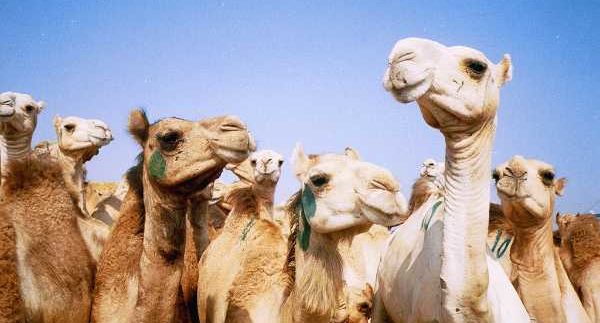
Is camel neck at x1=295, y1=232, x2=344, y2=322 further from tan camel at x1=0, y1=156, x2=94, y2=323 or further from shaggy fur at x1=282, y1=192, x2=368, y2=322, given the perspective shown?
tan camel at x1=0, y1=156, x2=94, y2=323

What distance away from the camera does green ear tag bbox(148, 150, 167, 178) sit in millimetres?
4250

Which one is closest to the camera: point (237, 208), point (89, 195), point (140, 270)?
point (140, 270)

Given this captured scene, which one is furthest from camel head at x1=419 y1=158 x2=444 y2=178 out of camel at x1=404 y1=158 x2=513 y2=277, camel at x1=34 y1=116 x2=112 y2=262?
camel at x1=34 y1=116 x2=112 y2=262

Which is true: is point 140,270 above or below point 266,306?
above

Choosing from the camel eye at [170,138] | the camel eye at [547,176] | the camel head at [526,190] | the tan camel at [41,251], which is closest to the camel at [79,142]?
the tan camel at [41,251]

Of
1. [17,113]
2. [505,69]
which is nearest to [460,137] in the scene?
[505,69]

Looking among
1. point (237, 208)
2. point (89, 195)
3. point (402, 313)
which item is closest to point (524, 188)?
point (402, 313)

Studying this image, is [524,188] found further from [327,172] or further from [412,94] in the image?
[412,94]

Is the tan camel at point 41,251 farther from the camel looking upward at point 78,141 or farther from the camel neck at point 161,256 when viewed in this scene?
the camel looking upward at point 78,141

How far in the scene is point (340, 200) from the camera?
12.6 ft

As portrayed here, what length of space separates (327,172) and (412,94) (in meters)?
1.01

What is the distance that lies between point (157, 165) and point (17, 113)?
2347mm

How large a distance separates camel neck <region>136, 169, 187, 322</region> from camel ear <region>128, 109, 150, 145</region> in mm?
387

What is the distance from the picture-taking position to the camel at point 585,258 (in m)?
5.60
